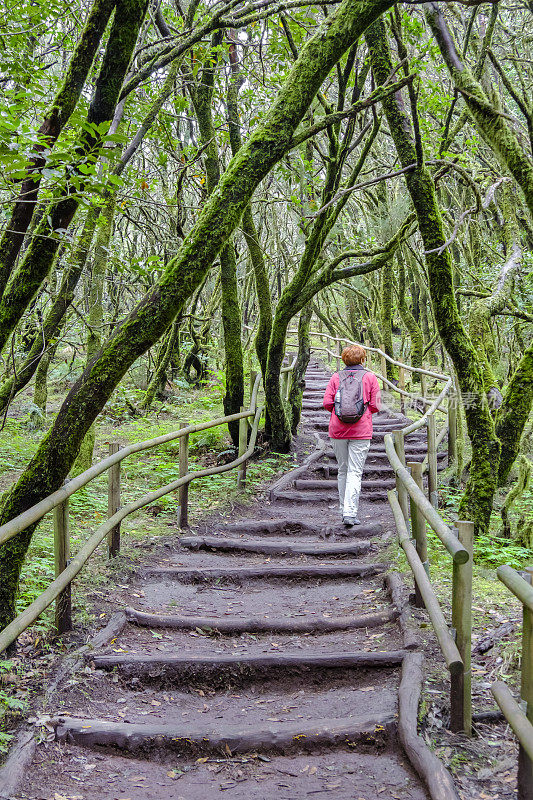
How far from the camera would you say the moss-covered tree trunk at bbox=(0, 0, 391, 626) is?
12.6 feet

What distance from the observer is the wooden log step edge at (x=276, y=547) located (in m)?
6.42

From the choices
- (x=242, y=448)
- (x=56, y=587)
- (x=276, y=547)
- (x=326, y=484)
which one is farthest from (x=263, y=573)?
(x=326, y=484)

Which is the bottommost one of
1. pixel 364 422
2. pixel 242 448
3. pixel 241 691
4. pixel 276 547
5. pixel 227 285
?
pixel 241 691

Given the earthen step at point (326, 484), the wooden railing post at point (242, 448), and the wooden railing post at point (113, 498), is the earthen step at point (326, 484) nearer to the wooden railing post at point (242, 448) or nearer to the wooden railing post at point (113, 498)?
the wooden railing post at point (242, 448)

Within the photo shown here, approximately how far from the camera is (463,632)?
311cm

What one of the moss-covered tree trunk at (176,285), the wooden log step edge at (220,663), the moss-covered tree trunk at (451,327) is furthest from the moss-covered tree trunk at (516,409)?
the moss-covered tree trunk at (176,285)

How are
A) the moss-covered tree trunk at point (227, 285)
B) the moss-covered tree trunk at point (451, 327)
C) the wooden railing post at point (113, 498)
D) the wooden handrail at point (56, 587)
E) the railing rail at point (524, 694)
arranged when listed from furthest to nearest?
the moss-covered tree trunk at point (227, 285) → the moss-covered tree trunk at point (451, 327) → the wooden railing post at point (113, 498) → the wooden handrail at point (56, 587) → the railing rail at point (524, 694)

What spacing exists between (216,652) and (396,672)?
126 cm

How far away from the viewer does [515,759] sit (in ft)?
9.16

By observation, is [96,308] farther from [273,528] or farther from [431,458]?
[431,458]

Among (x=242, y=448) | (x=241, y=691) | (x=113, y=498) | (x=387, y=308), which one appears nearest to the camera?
(x=241, y=691)

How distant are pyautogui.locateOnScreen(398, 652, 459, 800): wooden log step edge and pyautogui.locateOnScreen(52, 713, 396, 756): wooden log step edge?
101 millimetres

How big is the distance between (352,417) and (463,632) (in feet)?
12.3

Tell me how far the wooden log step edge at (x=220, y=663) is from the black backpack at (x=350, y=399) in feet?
10.1
